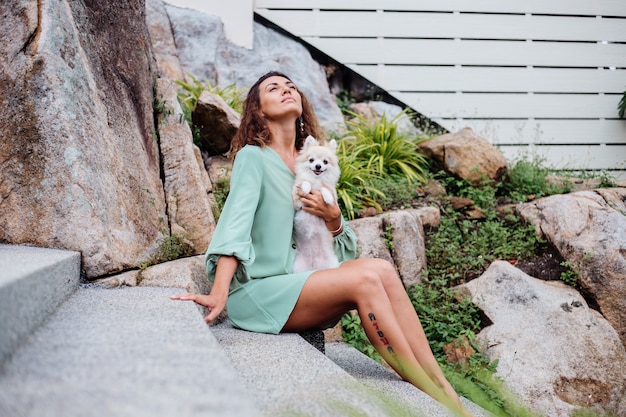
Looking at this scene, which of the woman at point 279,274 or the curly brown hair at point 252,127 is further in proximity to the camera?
the curly brown hair at point 252,127

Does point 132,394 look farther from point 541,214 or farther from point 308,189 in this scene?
point 541,214

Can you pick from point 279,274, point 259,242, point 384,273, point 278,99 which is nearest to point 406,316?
point 384,273

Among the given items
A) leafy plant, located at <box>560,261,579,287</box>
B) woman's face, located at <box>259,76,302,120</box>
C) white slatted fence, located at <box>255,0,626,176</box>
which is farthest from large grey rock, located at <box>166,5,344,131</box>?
woman's face, located at <box>259,76,302,120</box>

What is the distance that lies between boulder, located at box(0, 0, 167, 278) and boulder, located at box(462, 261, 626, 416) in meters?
2.44

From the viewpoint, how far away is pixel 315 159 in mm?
2576

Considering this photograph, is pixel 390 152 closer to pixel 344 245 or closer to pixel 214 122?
pixel 214 122

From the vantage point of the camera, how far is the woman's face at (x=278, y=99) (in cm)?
267

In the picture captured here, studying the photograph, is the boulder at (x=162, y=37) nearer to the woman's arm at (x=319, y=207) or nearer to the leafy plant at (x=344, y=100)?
the leafy plant at (x=344, y=100)

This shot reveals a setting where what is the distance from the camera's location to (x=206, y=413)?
80 cm

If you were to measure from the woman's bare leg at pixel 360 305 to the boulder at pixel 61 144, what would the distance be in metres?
0.88

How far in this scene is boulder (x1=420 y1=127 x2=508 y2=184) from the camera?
16.8 feet

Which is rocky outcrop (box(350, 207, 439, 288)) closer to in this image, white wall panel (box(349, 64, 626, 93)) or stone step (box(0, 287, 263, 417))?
stone step (box(0, 287, 263, 417))

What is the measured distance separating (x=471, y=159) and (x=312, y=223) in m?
3.11

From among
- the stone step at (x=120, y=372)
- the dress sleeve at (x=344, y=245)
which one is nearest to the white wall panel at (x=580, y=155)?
the dress sleeve at (x=344, y=245)
